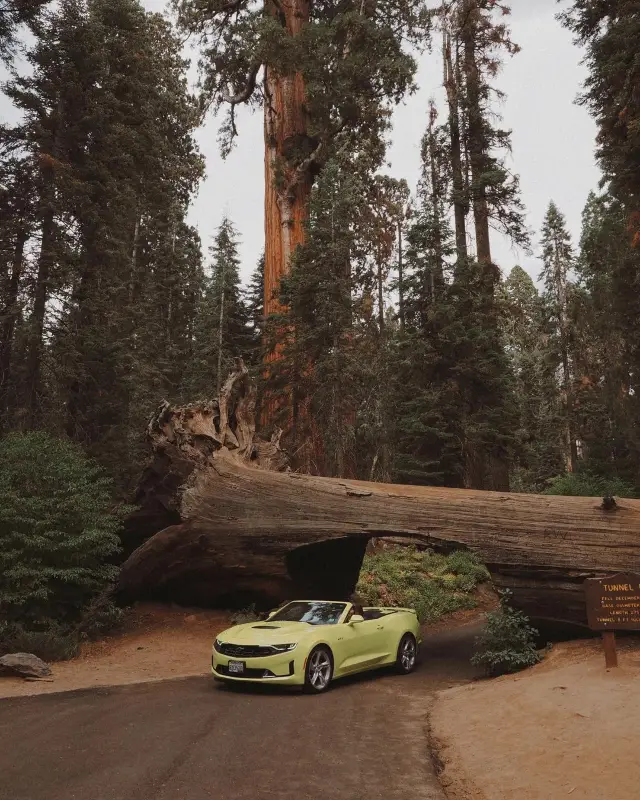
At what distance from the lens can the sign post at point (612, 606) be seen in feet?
26.0

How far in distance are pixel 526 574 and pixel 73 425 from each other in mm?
13947

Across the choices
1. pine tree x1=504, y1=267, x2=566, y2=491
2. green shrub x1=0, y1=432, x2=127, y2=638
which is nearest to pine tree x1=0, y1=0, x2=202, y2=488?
green shrub x1=0, y1=432, x2=127, y2=638

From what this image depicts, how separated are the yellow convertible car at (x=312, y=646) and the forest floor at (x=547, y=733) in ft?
4.84

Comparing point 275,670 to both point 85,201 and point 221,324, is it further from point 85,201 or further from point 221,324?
point 221,324

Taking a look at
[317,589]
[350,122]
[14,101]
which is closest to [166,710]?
[317,589]

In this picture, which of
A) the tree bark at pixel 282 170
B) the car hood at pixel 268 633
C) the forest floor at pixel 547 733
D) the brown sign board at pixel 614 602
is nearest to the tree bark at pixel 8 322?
the tree bark at pixel 282 170

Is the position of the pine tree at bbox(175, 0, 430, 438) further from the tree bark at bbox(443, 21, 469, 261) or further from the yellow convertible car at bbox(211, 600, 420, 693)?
the yellow convertible car at bbox(211, 600, 420, 693)

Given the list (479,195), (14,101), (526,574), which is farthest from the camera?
(479,195)

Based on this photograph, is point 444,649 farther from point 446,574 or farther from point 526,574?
point 446,574

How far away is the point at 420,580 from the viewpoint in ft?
64.5

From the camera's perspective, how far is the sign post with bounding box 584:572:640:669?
26.0 feet

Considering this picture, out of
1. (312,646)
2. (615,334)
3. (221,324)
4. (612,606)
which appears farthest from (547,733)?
(221,324)

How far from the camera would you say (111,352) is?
19156mm

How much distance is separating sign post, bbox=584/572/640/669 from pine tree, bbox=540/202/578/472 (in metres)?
29.3
